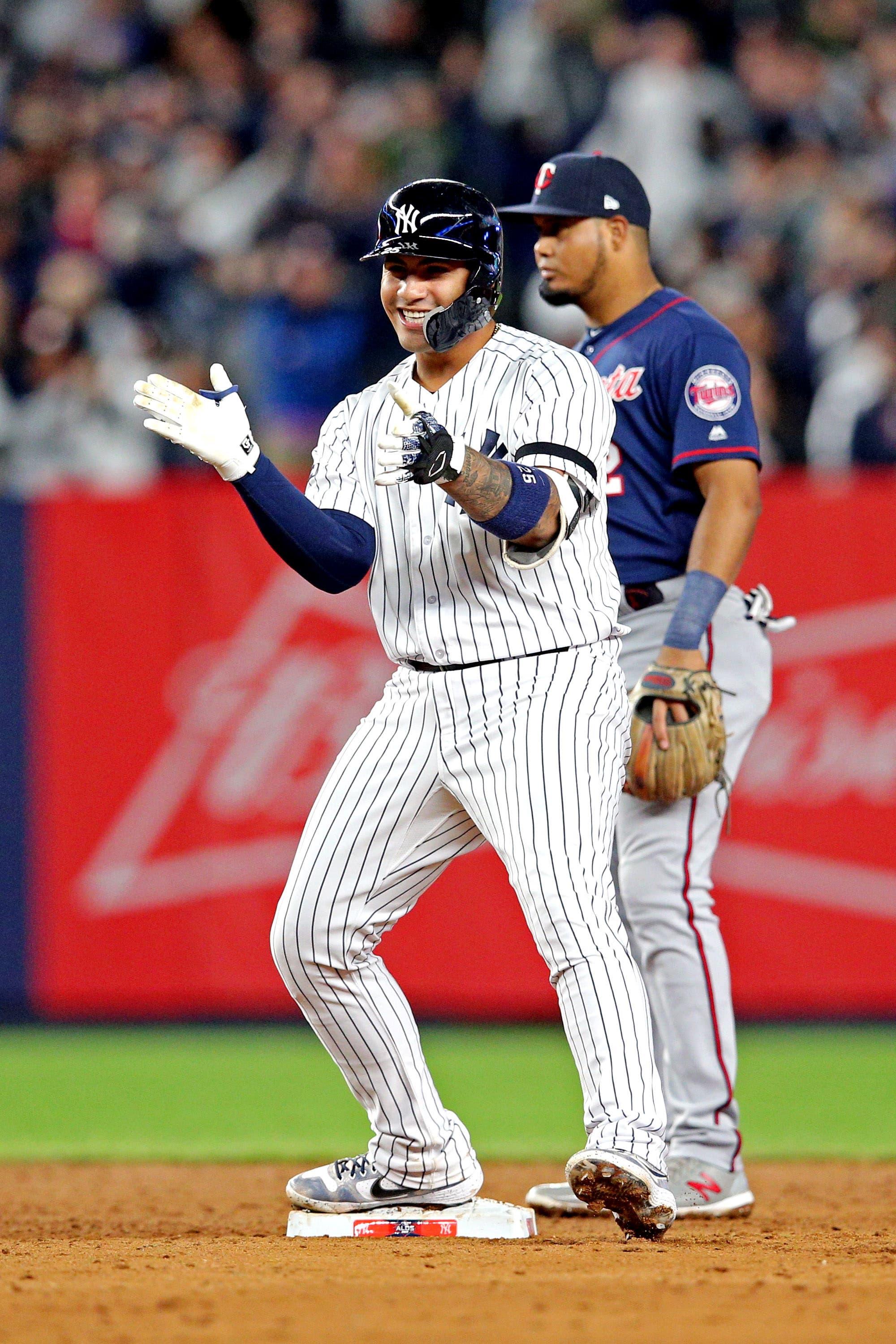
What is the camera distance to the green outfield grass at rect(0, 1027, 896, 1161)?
5684 millimetres

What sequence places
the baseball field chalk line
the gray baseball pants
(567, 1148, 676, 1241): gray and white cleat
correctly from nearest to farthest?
1. (567, 1148, 676, 1241): gray and white cleat
2. the baseball field chalk line
3. the gray baseball pants

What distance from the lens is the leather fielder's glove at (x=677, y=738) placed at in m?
4.07

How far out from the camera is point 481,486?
3.30 metres

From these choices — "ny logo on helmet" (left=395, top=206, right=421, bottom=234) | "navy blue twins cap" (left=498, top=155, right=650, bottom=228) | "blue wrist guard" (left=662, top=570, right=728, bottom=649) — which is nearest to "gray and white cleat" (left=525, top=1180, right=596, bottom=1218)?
"blue wrist guard" (left=662, top=570, right=728, bottom=649)

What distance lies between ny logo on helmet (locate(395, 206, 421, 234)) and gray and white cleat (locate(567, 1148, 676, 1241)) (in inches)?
71.4

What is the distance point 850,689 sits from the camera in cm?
764

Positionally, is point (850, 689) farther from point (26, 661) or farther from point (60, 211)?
point (60, 211)

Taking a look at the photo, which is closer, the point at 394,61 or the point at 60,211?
the point at 60,211

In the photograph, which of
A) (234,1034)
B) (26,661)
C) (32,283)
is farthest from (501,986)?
(32,283)

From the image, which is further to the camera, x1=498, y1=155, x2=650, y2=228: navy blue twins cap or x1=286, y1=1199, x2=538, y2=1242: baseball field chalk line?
x1=498, y1=155, x2=650, y2=228: navy blue twins cap

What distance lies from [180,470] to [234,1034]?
2.79 meters

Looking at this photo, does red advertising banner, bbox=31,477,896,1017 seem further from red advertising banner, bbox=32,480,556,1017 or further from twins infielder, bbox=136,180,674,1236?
twins infielder, bbox=136,180,674,1236

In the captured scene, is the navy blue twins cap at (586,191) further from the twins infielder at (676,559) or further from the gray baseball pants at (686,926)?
the gray baseball pants at (686,926)

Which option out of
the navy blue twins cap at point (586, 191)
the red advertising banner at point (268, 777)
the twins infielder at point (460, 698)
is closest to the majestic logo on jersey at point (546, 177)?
the navy blue twins cap at point (586, 191)
